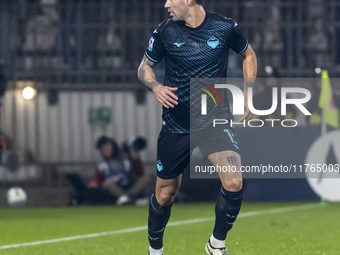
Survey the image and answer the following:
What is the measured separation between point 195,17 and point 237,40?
35 centimetres

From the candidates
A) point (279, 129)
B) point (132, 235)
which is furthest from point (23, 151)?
point (132, 235)

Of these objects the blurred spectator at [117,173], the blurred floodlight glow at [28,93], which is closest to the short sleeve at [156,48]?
the blurred spectator at [117,173]

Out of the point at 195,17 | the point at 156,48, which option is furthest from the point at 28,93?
the point at 195,17

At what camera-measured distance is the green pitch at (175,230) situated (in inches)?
304

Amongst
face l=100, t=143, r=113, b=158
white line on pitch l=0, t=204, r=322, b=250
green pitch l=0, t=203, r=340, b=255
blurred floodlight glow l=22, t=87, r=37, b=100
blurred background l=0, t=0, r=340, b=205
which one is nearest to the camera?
green pitch l=0, t=203, r=340, b=255

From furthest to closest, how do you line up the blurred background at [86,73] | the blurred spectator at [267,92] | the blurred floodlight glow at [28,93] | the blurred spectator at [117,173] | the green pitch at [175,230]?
the blurred floodlight glow at [28,93] < the blurred background at [86,73] < the blurred spectator at [117,173] < the blurred spectator at [267,92] < the green pitch at [175,230]

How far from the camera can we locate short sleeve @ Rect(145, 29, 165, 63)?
6.46 m

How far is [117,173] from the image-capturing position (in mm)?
13703

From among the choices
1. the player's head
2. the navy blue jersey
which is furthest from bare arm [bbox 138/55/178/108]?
the player's head

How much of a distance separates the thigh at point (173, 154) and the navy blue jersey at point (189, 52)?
0.20ft

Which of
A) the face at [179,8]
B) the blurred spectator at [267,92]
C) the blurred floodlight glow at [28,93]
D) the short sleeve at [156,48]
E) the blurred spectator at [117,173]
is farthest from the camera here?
the blurred floodlight glow at [28,93]

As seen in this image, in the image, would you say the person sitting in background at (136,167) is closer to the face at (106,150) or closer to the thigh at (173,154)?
the face at (106,150)

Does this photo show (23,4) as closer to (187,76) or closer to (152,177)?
(152,177)

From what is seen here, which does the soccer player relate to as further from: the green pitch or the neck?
the green pitch
